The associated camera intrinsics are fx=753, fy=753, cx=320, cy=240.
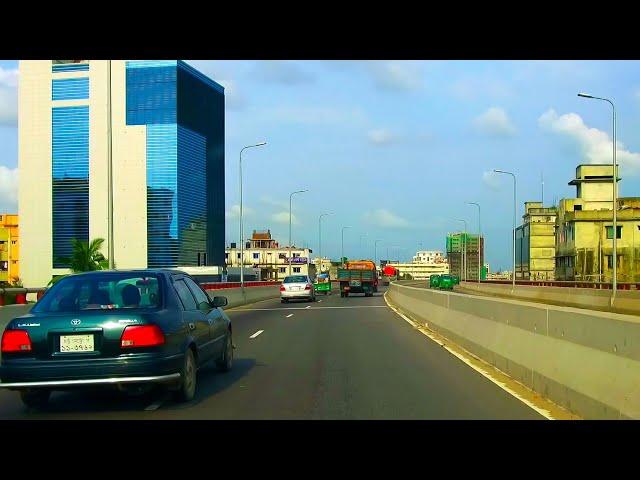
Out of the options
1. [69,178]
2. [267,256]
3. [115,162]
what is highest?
[115,162]

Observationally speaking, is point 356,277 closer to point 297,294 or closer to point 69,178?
point 297,294

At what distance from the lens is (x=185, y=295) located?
10258mm

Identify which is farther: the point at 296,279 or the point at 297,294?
the point at 296,279

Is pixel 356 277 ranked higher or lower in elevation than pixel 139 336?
lower

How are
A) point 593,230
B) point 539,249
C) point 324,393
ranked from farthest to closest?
point 539,249, point 593,230, point 324,393

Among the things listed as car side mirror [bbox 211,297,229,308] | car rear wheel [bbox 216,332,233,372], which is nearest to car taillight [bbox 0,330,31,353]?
car side mirror [bbox 211,297,229,308]

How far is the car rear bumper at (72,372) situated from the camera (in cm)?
831

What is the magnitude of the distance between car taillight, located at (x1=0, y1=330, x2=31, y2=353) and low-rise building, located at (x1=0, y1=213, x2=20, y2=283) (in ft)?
300

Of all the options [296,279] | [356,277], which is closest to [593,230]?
[356,277]

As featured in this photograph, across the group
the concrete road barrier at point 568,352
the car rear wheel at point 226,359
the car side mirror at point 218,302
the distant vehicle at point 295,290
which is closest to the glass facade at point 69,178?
the distant vehicle at point 295,290

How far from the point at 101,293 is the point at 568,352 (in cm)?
556
